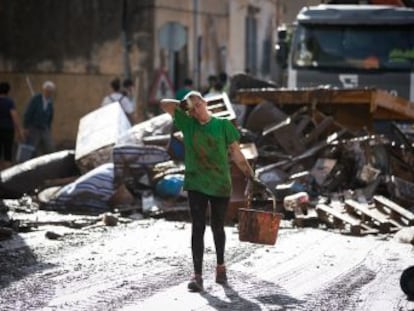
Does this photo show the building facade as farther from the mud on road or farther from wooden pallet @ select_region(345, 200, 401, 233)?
the mud on road

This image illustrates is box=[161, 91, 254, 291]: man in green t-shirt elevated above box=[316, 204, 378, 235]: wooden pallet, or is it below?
above

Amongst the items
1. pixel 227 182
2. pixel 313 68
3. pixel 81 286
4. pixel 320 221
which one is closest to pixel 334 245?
pixel 320 221

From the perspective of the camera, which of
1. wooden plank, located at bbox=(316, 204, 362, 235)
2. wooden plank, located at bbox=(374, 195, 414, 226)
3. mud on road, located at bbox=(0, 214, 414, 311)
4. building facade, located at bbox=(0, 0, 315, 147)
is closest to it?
mud on road, located at bbox=(0, 214, 414, 311)

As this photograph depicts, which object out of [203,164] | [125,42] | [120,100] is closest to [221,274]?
[203,164]

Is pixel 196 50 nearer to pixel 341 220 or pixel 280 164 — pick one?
pixel 280 164

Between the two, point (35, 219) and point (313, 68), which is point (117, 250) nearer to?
point (35, 219)

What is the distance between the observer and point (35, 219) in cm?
1341

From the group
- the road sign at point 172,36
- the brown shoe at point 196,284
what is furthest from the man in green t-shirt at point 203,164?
the road sign at point 172,36

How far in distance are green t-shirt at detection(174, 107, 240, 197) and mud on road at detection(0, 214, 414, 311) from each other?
861 mm

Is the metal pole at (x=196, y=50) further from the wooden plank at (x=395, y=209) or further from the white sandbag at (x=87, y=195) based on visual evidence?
the wooden plank at (x=395, y=209)

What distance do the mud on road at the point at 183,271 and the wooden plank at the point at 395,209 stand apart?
65 centimetres

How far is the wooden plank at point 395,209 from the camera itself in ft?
42.6

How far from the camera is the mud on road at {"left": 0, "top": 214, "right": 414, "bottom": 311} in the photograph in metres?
8.39

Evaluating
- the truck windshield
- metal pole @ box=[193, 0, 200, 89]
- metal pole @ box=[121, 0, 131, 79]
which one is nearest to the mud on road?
the truck windshield
